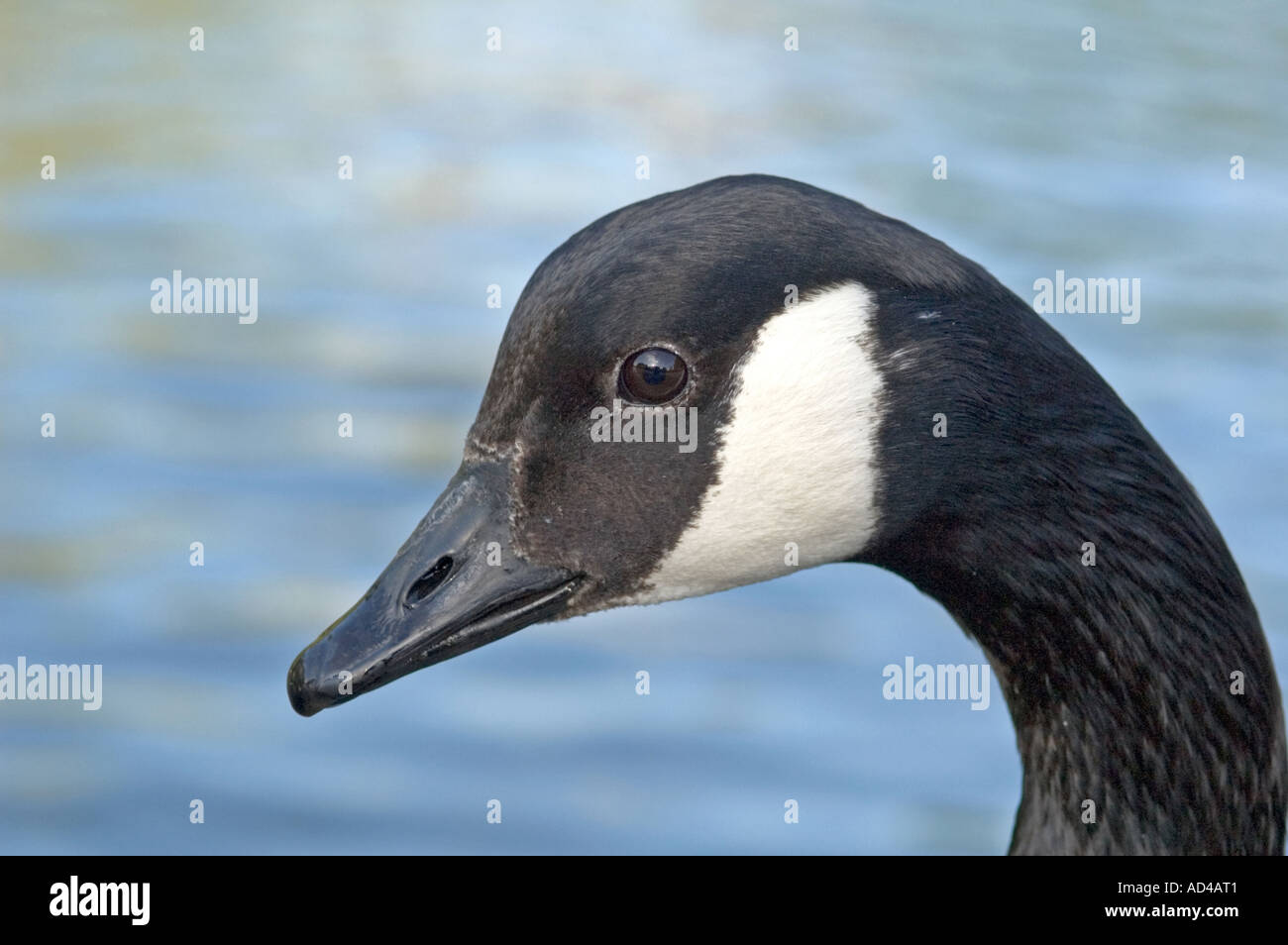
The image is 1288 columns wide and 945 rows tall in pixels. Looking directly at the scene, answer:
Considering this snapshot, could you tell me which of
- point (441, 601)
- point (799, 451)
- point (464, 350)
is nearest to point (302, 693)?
point (441, 601)

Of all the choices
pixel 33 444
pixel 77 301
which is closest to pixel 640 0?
pixel 77 301

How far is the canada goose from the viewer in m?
3.95

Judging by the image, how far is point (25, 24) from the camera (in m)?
16.6

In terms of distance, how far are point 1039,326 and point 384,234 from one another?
28.4 ft

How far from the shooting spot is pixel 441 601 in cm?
416

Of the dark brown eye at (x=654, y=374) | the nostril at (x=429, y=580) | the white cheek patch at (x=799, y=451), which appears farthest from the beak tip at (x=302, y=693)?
the dark brown eye at (x=654, y=374)

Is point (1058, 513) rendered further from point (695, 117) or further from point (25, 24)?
point (25, 24)

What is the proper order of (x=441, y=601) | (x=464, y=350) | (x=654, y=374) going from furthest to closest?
1. (x=464, y=350)
2. (x=441, y=601)
3. (x=654, y=374)

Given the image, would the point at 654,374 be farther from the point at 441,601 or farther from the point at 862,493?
the point at 441,601

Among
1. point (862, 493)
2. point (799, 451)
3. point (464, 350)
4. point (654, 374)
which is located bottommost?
point (862, 493)

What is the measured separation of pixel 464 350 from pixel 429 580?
640 centimetres

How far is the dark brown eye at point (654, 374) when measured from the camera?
13.1 feet

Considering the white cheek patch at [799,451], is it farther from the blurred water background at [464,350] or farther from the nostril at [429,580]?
the blurred water background at [464,350]

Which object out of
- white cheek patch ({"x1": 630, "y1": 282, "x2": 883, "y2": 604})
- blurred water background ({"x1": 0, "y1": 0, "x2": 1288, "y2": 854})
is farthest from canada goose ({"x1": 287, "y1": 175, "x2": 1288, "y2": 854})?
blurred water background ({"x1": 0, "y1": 0, "x2": 1288, "y2": 854})
